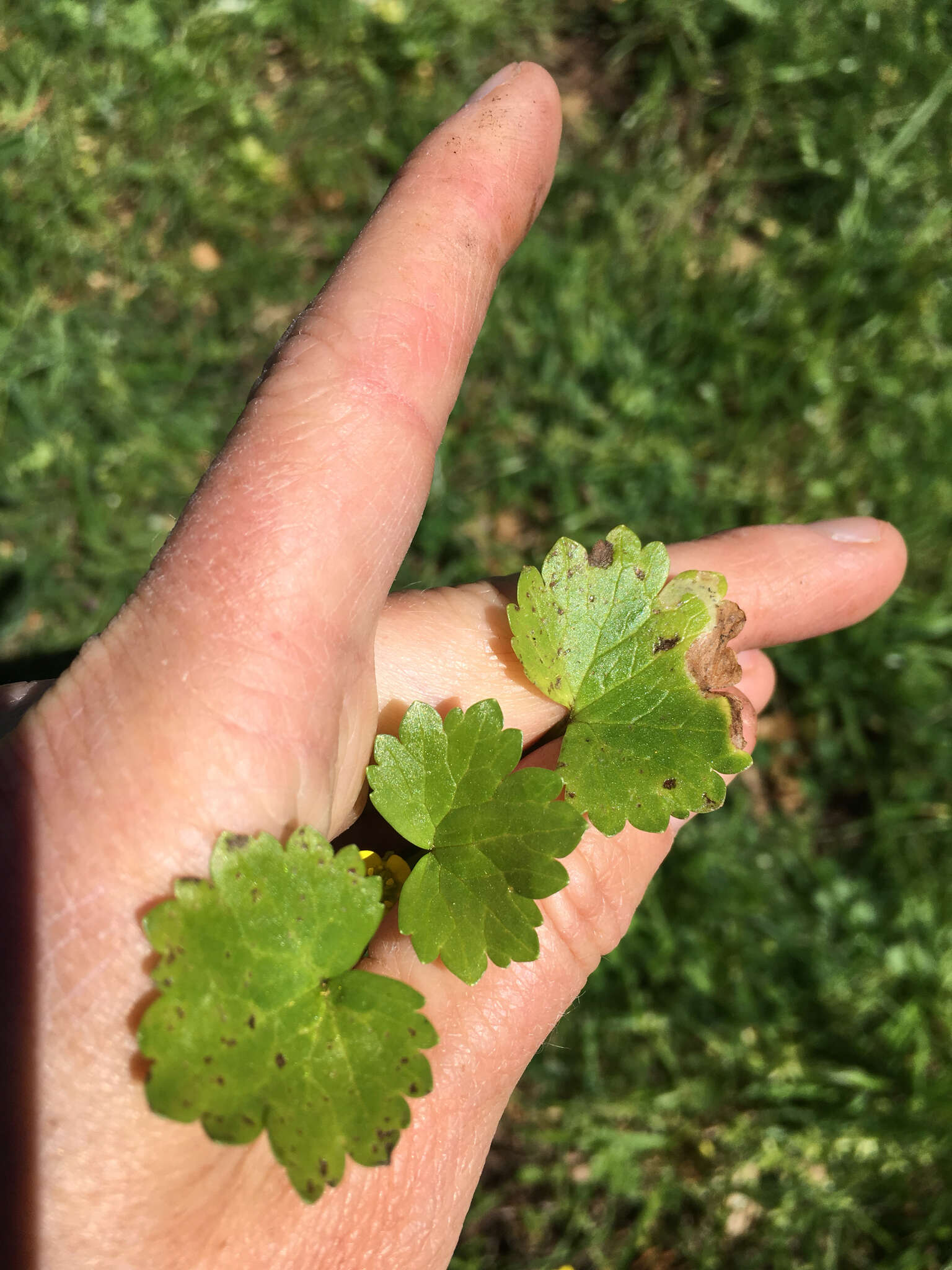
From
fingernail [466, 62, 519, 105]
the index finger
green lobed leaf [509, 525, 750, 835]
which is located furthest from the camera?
fingernail [466, 62, 519, 105]

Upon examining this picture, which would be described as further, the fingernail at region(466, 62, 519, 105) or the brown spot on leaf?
the fingernail at region(466, 62, 519, 105)

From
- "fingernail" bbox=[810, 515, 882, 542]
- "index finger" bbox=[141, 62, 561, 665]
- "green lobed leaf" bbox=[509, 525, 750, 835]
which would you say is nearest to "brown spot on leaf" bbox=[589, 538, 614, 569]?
"green lobed leaf" bbox=[509, 525, 750, 835]

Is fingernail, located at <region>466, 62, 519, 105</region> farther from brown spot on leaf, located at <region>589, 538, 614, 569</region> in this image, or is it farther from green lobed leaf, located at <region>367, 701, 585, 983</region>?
green lobed leaf, located at <region>367, 701, 585, 983</region>

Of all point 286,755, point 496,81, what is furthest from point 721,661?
point 496,81

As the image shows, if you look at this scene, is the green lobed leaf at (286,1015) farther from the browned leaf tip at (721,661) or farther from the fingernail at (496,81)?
the fingernail at (496,81)

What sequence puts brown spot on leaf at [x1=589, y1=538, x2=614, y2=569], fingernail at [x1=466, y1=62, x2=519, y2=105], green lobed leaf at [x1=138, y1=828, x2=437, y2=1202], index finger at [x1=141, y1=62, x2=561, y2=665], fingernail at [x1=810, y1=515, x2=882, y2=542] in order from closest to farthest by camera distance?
green lobed leaf at [x1=138, y1=828, x2=437, y2=1202]
index finger at [x1=141, y1=62, x2=561, y2=665]
brown spot on leaf at [x1=589, y1=538, x2=614, y2=569]
fingernail at [x1=466, y1=62, x2=519, y2=105]
fingernail at [x1=810, y1=515, x2=882, y2=542]

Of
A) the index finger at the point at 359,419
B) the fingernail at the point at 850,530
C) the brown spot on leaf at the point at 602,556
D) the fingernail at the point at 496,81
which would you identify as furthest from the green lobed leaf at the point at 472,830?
the fingernail at the point at 496,81

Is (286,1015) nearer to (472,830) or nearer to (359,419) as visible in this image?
(472,830)

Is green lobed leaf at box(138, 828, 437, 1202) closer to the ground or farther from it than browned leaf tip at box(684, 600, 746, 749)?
farther from it
